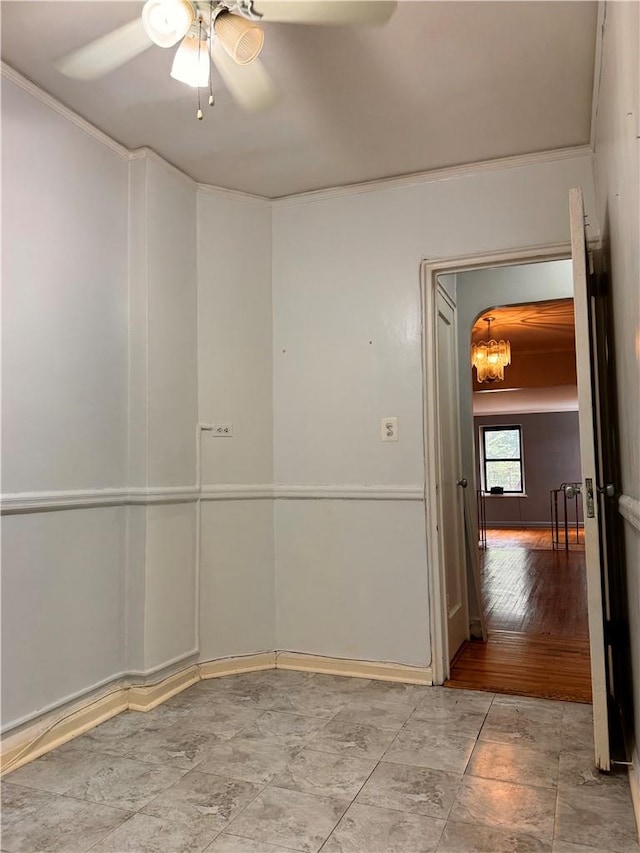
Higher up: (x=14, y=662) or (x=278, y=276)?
(x=278, y=276)

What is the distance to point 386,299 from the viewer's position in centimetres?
316

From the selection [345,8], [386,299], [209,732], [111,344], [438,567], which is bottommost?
[209,732]

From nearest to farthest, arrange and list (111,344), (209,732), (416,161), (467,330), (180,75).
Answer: (180,75)
(209,732)
(111,344)
(416,161)
(467,330)

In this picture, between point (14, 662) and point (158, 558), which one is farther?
point (158, 558)

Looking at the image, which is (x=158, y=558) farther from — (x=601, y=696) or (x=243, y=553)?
(x=601, y=696)

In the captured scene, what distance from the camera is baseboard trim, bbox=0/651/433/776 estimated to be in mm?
2215

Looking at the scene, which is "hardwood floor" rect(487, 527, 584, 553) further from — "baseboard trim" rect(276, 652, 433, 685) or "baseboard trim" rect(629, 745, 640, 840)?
"baseboard trim" rect(629, 745, 640, 840)

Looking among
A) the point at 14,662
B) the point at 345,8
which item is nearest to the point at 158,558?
the point at 14,662

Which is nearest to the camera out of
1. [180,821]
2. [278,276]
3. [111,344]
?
[180,821]

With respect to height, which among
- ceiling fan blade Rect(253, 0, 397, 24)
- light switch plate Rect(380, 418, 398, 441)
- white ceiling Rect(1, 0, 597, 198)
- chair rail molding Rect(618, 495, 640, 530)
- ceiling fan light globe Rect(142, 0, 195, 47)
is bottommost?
chair rail molding Rect(618, 495, 640, 530)

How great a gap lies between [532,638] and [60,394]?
3043 millimetres

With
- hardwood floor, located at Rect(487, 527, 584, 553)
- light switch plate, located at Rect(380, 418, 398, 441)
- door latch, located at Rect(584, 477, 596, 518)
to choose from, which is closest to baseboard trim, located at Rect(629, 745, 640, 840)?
door latch, located at Rect(584, 477, 596, 518)

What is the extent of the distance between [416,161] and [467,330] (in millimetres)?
1317

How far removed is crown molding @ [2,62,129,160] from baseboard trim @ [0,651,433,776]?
2338 mm
